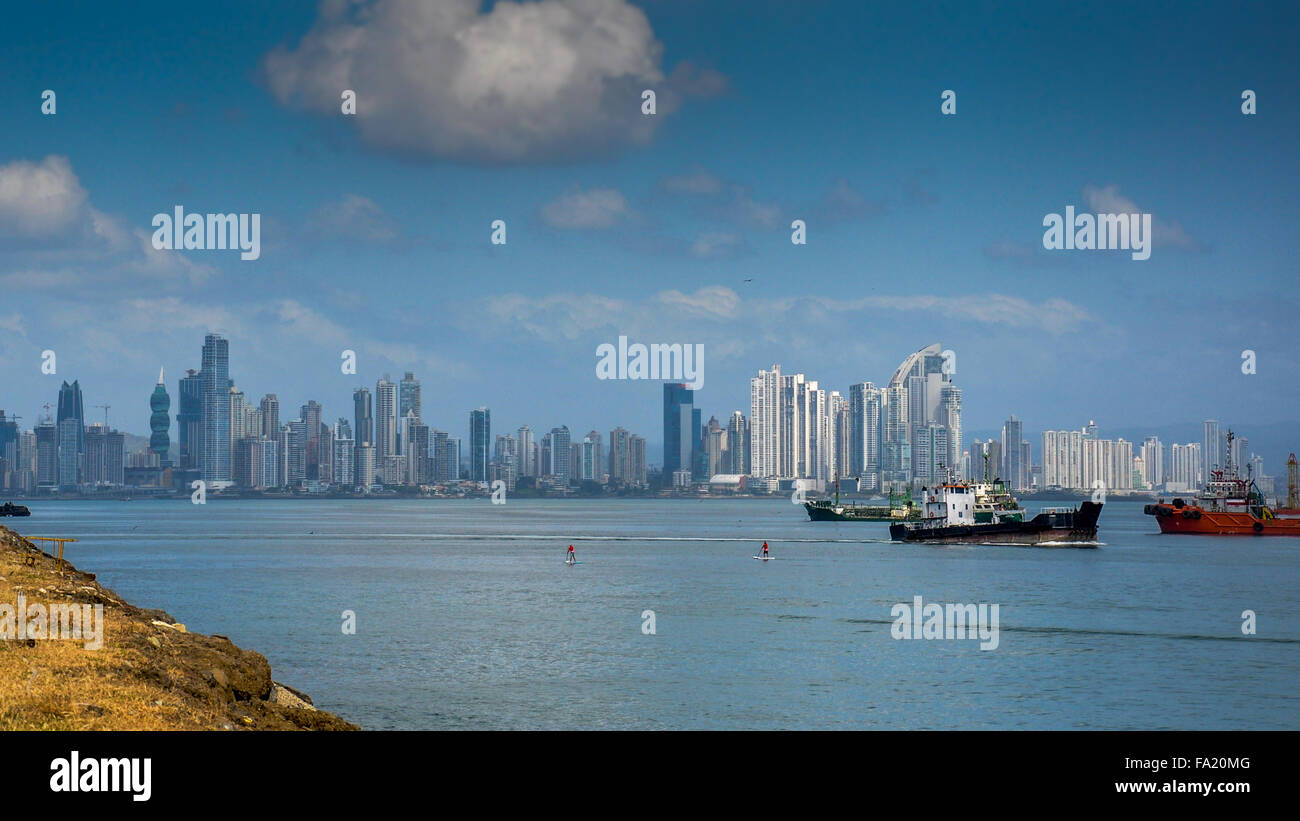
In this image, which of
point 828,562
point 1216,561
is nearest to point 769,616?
point 828,562

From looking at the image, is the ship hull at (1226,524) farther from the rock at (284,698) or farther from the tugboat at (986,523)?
the rock at (284,698)

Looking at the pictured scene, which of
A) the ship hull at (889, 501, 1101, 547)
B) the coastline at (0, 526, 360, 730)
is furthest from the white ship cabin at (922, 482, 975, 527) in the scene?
the coastline at (0, 526, 360, 730)

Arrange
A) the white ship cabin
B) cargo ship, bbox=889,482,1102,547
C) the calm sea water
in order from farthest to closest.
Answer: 1. the white ship cabin
2. cargo ship, bbox=889,482,1102,547
3. the calm sea water

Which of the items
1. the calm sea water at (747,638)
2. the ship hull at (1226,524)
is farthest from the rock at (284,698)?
the ship hull at (1226,524)

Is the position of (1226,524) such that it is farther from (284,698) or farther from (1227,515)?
(284,698)

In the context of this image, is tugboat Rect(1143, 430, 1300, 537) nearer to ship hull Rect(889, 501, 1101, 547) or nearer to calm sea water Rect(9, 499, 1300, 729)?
ship hull Rect(889, 501, 1101, 547)

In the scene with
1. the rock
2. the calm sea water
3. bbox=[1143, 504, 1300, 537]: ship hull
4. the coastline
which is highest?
the coastline
